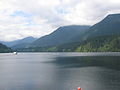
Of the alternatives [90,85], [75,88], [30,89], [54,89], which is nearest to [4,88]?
[30,89]

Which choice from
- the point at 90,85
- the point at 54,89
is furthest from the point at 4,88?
the point at 90,85

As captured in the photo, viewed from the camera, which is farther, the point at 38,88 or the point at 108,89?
the point at 38,88

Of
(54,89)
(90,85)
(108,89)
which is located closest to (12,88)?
(54,89)

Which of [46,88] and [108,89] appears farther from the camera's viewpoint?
[46,88]

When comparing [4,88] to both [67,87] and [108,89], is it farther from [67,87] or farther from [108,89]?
[108,89]

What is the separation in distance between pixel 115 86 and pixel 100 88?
5.14 m

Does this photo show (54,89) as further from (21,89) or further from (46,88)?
(21,89)

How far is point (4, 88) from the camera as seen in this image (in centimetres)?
7594

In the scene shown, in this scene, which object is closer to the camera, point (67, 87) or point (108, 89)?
point (108, 89)

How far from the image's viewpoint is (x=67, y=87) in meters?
74.9

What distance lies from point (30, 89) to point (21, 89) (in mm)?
2759

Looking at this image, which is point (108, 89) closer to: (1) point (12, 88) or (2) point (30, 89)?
(2) point (30, 89)

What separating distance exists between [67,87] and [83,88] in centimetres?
535

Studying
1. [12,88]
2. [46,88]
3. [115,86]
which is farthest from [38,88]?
[115,86]
